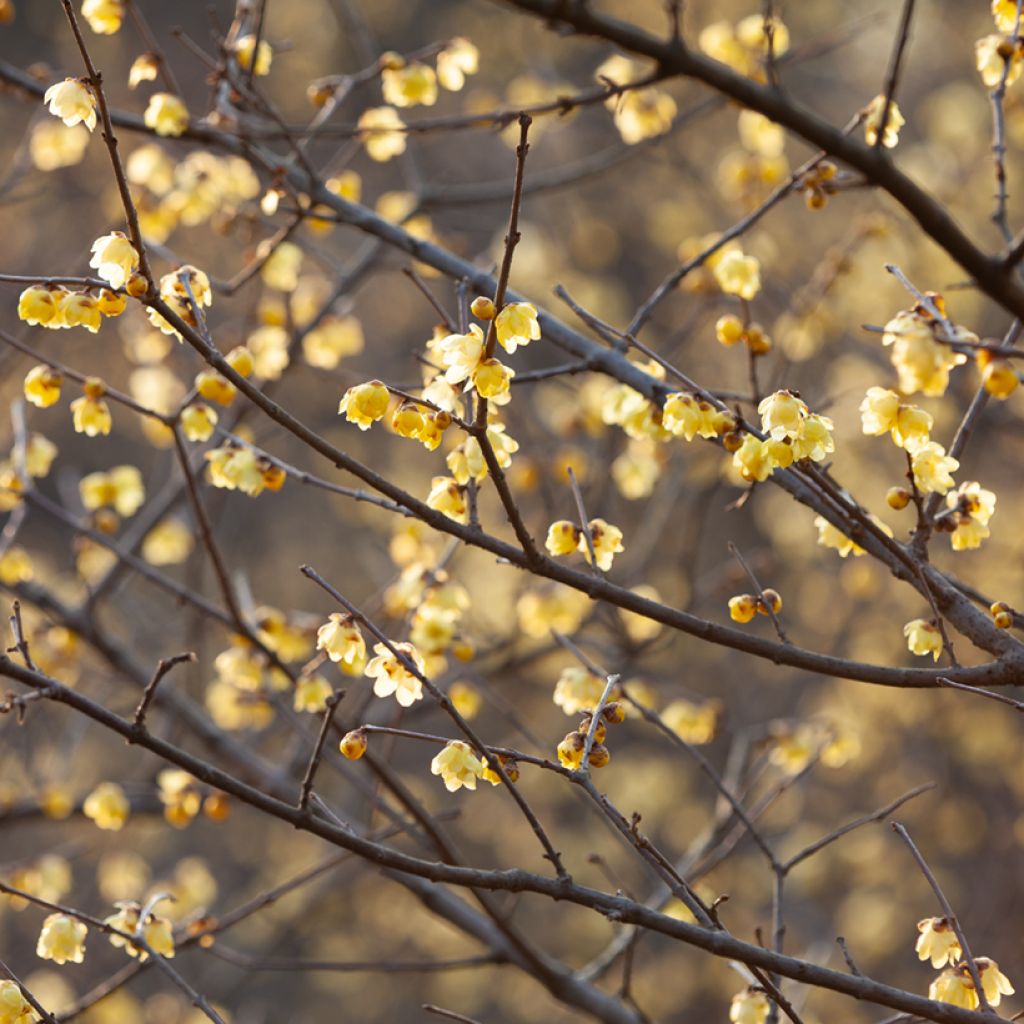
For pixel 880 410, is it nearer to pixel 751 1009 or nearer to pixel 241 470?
pixel 751 1009

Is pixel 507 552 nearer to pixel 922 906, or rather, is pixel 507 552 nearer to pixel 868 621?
pixel 868 621

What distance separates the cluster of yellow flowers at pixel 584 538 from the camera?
2.28 meters

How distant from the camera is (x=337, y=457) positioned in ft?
5.97

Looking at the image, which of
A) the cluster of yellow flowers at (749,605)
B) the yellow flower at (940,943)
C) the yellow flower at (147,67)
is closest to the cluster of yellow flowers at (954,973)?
the yellow flower at (940,943)

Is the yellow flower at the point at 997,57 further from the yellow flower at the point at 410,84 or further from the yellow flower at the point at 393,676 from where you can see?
the yellow flower at the point at 393,676

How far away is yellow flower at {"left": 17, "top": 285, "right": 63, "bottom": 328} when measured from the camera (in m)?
1.98

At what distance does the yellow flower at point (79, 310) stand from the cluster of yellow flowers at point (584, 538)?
97 cm

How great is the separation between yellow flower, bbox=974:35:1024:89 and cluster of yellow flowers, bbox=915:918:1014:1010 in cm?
173

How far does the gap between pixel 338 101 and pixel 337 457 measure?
166 centimetres

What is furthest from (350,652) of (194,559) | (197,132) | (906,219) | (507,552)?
(906,219)

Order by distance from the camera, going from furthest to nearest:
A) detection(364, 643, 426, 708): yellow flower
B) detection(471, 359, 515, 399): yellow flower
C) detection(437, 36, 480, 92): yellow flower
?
1. detection(437, 36, 480, 92): yellow flower
2. detection(364, 643, 426, 708): yellow flower
3. detection(471, 359, 515, 399): yellow flower

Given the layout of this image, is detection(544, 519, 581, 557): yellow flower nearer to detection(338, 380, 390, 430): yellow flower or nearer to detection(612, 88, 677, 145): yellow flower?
detection(338, 380, 390, 430): yellow flower

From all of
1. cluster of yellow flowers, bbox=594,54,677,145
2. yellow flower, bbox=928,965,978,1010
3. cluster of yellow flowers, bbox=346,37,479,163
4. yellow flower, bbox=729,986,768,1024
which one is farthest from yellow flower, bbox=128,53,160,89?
yellow flower, bbox=928,965,978,1010

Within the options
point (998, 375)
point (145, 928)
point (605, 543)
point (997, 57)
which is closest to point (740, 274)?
point (997, 57)
